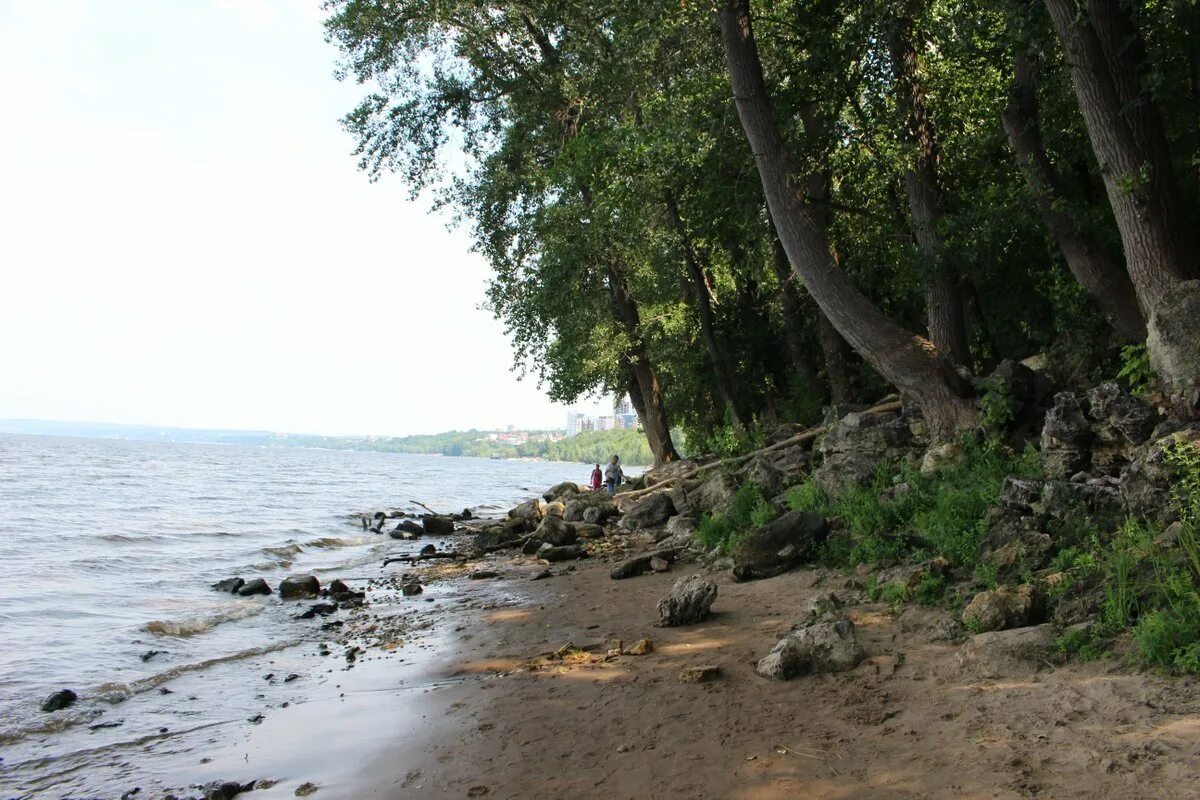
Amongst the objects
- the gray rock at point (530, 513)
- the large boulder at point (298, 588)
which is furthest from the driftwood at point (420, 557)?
the gray rock at point (530, 513)

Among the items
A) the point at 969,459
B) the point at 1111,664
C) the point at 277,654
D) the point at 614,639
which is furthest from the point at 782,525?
the point at 277,654

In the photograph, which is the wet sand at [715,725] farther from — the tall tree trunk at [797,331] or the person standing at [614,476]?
the person standing at [614,476]

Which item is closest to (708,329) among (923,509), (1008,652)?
(923,509)

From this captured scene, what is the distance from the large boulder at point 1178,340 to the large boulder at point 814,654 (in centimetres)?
Answer: 396

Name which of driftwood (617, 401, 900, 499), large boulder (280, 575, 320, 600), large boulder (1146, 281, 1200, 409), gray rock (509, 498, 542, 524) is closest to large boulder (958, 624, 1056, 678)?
large boulder (1146, 281, 1200, 409)

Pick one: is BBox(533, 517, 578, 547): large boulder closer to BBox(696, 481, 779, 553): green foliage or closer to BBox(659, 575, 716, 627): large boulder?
BBox(696, 481, 779, 553): green foliage

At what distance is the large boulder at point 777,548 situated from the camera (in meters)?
9.30

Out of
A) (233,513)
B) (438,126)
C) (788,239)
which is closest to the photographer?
(788,239)

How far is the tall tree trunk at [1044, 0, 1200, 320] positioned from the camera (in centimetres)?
823

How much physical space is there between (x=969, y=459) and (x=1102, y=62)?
458 centimetres

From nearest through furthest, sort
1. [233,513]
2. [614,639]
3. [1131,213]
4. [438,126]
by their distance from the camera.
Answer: [614,639] < [1131,213] < [438,126] < [233,513]

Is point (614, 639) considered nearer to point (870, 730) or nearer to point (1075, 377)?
point (870, 730)

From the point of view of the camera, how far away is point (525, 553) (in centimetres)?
1586

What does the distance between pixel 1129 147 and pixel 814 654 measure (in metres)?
6.59
